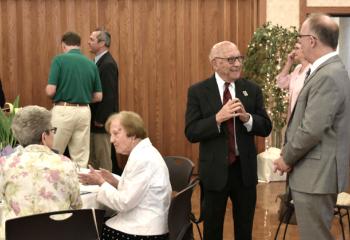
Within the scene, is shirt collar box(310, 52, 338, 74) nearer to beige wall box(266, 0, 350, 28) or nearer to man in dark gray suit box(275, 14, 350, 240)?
man in dark gray suit box(275, 14, 350, 240)

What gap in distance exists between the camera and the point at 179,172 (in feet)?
12.5

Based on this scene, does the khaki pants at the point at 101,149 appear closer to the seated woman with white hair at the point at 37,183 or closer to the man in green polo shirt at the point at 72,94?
the man in green polo shirt at the point at 72,94

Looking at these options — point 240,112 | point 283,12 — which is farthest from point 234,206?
point 283,12

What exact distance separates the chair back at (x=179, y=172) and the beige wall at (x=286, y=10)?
12.8 ft

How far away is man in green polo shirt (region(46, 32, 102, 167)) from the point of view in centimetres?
576

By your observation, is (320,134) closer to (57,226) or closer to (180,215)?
(180,215)

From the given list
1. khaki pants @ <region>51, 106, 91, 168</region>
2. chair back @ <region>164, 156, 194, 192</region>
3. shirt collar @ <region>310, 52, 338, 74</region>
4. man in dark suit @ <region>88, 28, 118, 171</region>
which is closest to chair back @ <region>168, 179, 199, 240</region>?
chair back @ <region>164, 156, 194, 192</region>

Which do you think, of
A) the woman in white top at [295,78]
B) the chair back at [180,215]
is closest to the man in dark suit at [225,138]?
the chair back at [180,215]

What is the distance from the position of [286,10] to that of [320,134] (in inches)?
183

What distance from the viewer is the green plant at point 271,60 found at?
22.0ft

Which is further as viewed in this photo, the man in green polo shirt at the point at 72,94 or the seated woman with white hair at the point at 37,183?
the man in green polo shirt at the point at 72,94

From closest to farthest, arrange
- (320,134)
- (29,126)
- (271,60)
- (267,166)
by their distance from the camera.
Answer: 1. (29,126)
2. (320,134)
3. (271,60)
4. (267,166)

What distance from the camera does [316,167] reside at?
2.99m

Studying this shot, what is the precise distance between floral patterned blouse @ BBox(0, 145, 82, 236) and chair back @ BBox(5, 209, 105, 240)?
122 mm
